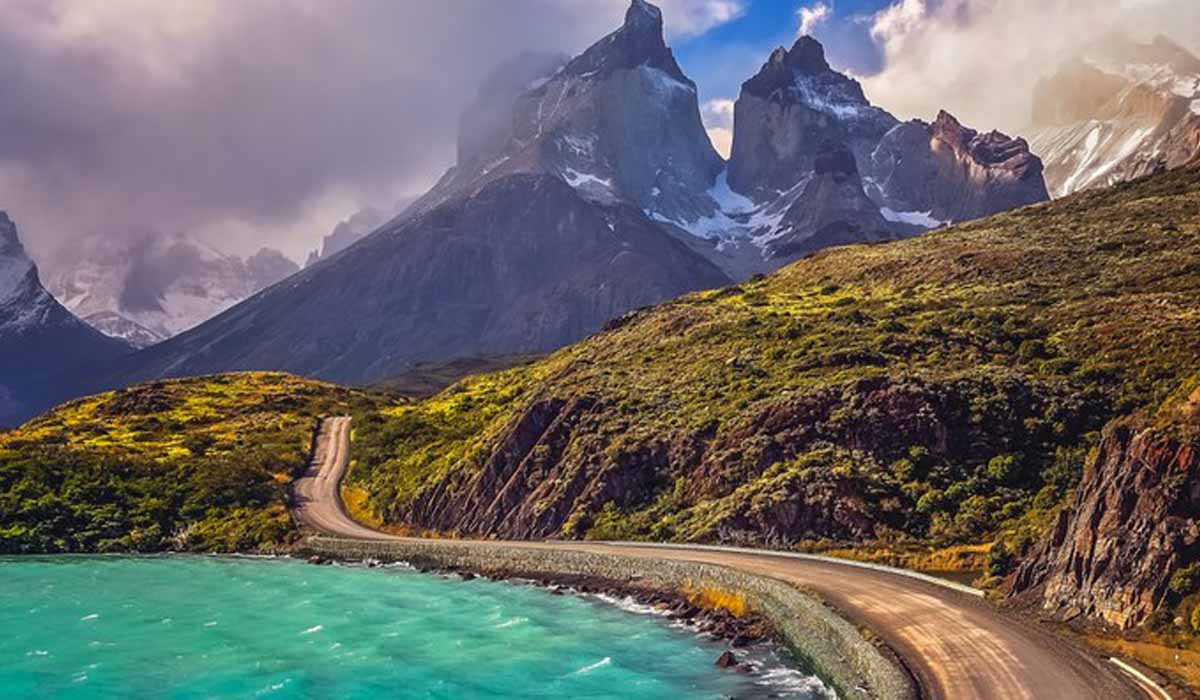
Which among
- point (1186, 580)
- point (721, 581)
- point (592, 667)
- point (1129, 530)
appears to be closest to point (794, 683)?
point (592, 667)

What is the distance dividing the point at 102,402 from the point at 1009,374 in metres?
150

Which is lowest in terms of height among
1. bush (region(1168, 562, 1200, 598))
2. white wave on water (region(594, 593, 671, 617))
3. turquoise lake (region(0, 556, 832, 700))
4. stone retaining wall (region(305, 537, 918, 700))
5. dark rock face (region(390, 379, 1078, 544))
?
turquoise lake (region(0, 556, 832, 700))

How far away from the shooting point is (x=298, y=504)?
365 ft

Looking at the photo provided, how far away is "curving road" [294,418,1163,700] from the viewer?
104 feet

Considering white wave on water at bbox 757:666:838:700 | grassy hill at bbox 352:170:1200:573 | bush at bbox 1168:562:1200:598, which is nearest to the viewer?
bush at bbox 1168:562:1200:598

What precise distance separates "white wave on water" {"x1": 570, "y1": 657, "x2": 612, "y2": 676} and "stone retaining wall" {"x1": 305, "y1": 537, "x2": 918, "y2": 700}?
8883 mm

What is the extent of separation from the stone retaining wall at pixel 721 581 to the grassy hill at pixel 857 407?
6447 mm

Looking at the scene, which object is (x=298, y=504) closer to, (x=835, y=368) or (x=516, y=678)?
(x=835, y=368)

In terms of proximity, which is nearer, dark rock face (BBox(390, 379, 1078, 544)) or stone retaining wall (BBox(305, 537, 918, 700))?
stone retaining wall (BBox(305, 537, 918, 700))

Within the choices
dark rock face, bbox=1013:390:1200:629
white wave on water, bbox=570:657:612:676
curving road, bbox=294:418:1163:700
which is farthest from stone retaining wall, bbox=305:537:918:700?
dark rock face, bbox=1013:390:1200:629

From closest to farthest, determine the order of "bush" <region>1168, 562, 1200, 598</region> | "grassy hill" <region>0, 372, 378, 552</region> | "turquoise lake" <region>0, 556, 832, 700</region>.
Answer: "bush" <region>1168, 562, 1200, 598</region>
"turquoise lake" <region>0, 556, 832, 700</region>
"grassy hill" <region>0, 372, 378, 552</region>

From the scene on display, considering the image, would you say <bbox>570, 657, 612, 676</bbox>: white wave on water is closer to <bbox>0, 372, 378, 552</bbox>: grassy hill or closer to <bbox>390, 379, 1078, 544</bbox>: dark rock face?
<bbox>390, 379, 1078, 544</bbox>: dark rock face

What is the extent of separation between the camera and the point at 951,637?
38.1 meters

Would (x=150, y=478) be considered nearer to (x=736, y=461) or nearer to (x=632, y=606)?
(x=736, y=461)
